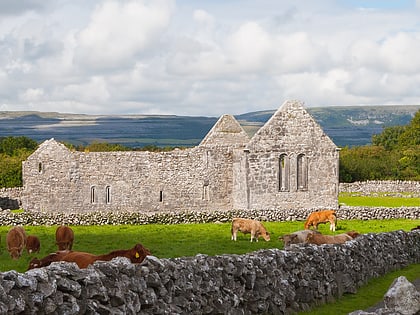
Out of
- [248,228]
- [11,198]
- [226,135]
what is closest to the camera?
[248,228]

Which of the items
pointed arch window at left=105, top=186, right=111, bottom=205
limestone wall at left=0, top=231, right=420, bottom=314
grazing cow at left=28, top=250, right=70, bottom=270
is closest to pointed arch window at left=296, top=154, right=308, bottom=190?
pointed arch window at left=105, top=186, right=111, bottom=205

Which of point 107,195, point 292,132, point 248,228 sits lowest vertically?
point 107,195

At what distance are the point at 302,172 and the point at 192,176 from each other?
6152mm

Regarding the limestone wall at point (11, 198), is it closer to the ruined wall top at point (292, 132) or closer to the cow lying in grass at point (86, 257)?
the ruined wall top at point (292, 132)

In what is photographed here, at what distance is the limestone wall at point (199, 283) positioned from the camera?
29.2 feet

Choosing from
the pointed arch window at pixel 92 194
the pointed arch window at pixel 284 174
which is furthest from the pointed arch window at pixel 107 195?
the pointed arch window at pixel 284 174

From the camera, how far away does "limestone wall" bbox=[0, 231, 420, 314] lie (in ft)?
29.2

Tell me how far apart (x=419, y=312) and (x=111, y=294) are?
3.66m

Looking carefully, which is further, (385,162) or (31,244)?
(385,162)

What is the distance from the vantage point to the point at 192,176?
45.6 metres

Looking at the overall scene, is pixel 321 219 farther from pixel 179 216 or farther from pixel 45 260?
pixel 45 260

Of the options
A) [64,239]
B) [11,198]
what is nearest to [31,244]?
[64,239]

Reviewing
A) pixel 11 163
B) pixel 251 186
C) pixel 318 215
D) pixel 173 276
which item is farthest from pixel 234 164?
pixel 173 276

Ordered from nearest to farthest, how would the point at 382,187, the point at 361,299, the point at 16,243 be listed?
1. the point at 361,299
2. the point at 16,243
3. the point at 382,187
